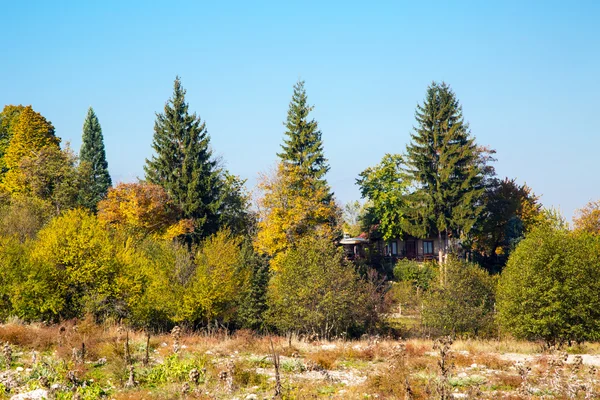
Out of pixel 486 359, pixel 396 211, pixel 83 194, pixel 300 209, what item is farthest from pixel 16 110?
pixel 486 359

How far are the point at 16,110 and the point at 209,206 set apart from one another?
32.7 metres

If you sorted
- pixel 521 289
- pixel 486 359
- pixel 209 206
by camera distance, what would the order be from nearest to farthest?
pixel 486 359 < pixel 521 289 < pixel 209 206

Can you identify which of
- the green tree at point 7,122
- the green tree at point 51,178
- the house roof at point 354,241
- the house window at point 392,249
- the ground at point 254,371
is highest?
the green tree at point 7,122

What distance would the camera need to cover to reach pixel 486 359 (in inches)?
805

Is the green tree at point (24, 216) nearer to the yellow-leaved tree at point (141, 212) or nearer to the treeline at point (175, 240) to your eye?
the treeline at point (175, 240)

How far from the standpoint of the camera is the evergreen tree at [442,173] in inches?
2318

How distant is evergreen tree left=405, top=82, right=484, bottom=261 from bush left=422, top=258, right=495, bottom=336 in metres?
21.1

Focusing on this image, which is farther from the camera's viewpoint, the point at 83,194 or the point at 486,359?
the point at 83,194

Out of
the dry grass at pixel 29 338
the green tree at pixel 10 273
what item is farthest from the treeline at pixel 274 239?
the dry grass at pixel 29 338

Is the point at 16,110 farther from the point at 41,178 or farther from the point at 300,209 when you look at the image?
the point at 300,209

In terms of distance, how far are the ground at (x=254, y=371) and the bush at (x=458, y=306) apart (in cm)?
1272

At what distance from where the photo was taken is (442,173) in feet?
196

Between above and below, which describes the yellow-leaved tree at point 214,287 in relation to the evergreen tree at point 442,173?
below

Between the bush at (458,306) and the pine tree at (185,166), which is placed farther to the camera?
the pine tree at (185,166)
